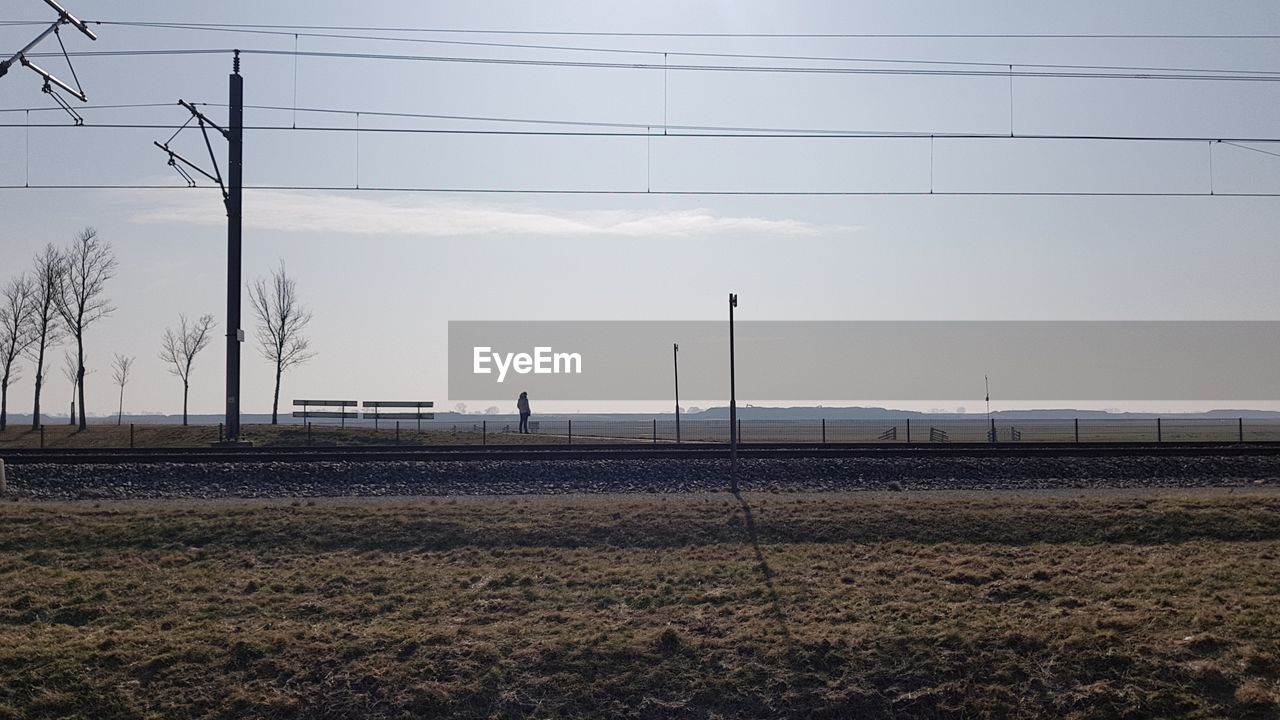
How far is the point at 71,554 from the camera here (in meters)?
15.3

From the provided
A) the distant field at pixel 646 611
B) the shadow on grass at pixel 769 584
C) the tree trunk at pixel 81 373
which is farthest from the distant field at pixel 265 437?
the distant field at pixel 646 611

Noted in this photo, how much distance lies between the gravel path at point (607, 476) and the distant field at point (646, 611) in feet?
13.4

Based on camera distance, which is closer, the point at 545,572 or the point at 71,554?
the point at 545,572

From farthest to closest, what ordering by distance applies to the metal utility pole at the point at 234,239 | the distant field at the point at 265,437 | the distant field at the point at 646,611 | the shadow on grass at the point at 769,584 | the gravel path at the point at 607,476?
1. the distant field at the point at 265,437
2. the metal utility pole at the point at 234,239
3. the gravel path at the point at 607,476
4. the shadow on grass at the point at 769,584
5. the distant field at the point at 646,611

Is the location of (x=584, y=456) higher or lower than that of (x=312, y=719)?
higher

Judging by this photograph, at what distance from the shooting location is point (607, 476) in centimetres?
2317

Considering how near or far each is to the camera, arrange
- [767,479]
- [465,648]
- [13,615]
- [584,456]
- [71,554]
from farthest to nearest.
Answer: [584,456] < [767,479] < [71,554] < [13,615] < [465,648]

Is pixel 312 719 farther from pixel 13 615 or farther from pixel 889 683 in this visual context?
pixel 889 683

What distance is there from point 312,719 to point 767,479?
13717 mm

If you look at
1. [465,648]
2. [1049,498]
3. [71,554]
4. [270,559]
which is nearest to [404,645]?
[465,648]

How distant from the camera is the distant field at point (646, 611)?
10938mm

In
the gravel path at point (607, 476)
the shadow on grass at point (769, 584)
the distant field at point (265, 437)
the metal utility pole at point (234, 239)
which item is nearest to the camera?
the shadow on grass at point (769, 584)

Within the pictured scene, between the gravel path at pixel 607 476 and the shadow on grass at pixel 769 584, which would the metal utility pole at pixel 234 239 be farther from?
the shadow on grass at pixel 769 584

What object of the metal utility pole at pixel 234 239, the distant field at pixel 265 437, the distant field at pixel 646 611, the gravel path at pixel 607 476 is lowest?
the distant field at pixel 646 611
